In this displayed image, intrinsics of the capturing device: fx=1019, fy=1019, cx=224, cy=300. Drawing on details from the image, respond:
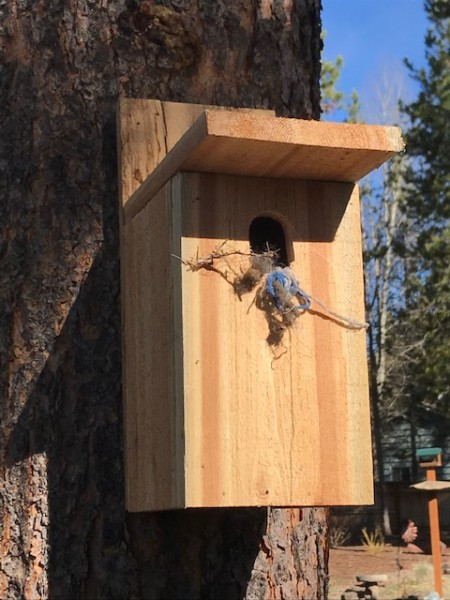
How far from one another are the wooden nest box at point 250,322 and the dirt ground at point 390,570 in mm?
9542

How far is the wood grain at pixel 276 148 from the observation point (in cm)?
199

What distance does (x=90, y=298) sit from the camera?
7.93ft

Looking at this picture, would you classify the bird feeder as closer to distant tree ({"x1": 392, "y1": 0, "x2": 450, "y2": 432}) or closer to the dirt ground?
the dirt ground

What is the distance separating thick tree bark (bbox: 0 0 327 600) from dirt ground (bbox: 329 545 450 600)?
A: 935 centimetres

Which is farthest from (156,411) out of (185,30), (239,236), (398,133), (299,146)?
(185,30)

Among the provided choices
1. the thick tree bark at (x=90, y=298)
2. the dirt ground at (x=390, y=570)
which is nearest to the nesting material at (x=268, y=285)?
the thick tree bark at (x=90, y=298)

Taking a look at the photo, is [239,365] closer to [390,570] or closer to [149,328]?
[149,328]

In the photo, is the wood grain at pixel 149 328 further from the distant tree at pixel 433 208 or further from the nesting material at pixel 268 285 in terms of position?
the distant tree at pixel 433 208

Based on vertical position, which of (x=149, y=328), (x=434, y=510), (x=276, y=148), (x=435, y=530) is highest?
(x=276, y=148)

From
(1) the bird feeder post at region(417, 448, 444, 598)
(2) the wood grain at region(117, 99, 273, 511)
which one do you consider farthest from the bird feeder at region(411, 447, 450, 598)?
(2) the wood grain at region(117, 99, 273, 511)

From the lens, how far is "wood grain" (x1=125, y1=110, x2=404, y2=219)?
1991 millimetres

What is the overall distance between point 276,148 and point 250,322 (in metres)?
0.36

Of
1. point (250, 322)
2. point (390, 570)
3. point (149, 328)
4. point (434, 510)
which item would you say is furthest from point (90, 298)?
point (390, 570)

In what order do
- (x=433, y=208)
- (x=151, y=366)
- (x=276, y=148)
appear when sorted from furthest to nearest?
(x=433, y=208) < (x=151, y=366) < (x=276, y=148)
